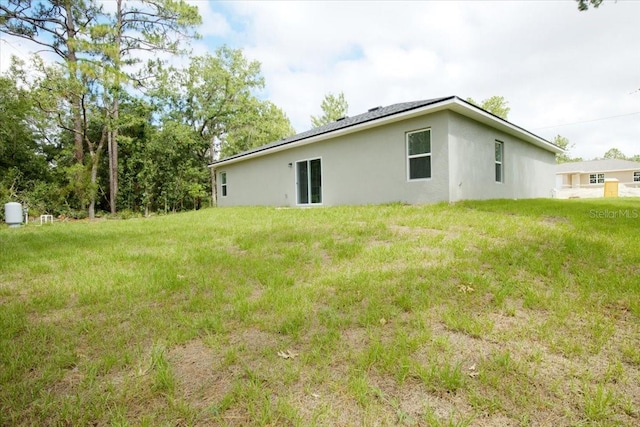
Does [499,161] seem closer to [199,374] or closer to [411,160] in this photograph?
[411,160]

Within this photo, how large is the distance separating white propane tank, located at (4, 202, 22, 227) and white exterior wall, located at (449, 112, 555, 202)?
1497cm

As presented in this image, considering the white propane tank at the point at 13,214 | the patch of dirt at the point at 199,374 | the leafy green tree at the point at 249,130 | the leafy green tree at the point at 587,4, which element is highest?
the leafy green tree at the point at 249,130

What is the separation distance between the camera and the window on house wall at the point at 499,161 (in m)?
11.3

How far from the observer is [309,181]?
1256 cm

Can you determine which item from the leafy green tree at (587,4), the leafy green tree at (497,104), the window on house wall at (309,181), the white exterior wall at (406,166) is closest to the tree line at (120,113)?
the window on house wall at (309,181)

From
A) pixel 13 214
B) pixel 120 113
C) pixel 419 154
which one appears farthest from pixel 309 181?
pixel 120 113

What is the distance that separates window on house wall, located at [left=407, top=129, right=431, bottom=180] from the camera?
903cm

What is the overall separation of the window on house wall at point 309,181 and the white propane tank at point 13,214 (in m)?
10.4

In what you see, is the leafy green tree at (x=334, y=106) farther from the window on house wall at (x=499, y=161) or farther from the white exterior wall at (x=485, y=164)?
the window on house wall at (x=499, y=161)

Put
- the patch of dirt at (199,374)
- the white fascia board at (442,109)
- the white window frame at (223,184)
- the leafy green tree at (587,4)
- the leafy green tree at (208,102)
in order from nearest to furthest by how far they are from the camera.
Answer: the patch of dirt at (199,374) → the leafy green tree at (587,4) → the white fascia board at (442,109) → the white window frame at (223,184) → the leafy green tree at (208,102)

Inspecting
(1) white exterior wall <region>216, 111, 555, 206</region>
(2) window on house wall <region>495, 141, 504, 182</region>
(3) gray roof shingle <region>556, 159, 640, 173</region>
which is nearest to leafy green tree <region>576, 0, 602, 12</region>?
(1) white exterior wall <region>216, 111, 555, 206</region>

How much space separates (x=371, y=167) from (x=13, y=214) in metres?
13.0

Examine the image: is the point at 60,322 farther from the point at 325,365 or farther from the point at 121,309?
the point at 325,365

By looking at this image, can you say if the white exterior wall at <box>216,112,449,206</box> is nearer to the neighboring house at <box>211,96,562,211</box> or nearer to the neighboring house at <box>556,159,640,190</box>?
the neighboring house at <box>211,96,562,211</box>
